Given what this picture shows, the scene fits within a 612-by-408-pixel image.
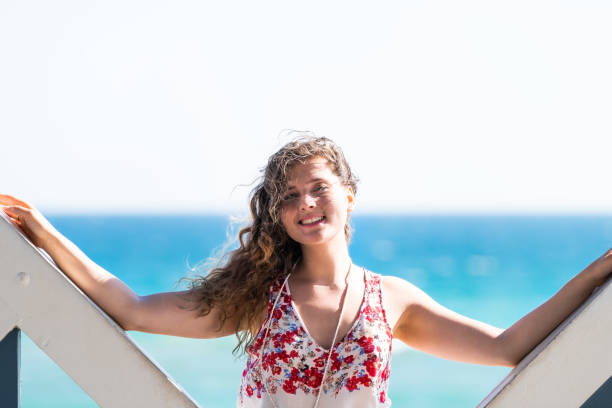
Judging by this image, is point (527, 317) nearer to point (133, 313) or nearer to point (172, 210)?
point (133, 313)

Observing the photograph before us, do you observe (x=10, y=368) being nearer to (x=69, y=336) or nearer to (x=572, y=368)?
(x=69, y=336)

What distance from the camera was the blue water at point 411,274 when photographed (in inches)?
486

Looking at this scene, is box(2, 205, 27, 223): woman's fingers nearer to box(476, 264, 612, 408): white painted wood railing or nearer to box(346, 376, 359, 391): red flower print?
box(346, 376, 359, 391): red flower print

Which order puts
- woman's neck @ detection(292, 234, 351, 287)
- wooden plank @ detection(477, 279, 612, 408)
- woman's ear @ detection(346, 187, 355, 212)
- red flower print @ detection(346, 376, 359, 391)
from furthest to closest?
woman's ear @ detection(346, 187, 355, 212)
woman's neck @ detection(292, 234, 351, 287)
red flower print @ detection(346, 376, 359, 391)
wooden plank @ detection(477, 279, 612, 408)

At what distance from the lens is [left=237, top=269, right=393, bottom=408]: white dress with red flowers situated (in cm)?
173

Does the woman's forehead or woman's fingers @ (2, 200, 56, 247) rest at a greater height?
the woman's forehead

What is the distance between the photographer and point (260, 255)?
2033 millimetres

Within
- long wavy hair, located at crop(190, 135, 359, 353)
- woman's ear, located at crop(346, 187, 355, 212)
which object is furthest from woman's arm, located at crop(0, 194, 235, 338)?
woman's ear, located at crop(346, 187, 355, 212)

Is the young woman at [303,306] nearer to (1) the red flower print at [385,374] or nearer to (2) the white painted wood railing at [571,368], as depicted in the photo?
(1) the red flower print at [385,374]

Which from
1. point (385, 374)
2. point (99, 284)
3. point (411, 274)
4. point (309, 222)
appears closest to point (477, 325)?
point (385, 374)

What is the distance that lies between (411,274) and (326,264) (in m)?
27.2

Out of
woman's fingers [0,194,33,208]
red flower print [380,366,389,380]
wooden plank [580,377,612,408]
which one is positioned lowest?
wooden plank [580,377,612,408]

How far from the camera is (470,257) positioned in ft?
110

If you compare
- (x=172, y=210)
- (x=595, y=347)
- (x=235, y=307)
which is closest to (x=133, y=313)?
(x=235, y=307)
